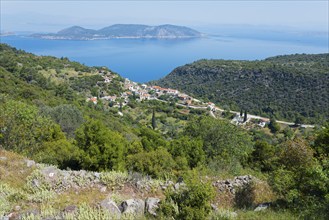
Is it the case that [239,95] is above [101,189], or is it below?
below

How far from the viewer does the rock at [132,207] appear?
5.87 m

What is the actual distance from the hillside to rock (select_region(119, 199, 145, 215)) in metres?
58.5

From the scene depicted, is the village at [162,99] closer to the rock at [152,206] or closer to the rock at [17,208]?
the rock at [17,208]

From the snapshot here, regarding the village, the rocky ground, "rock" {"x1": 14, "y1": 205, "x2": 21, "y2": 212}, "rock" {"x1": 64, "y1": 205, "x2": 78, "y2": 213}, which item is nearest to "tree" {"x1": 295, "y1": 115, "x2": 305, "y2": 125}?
the village

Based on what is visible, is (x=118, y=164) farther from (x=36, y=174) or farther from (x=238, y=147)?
(x=238, y=147)

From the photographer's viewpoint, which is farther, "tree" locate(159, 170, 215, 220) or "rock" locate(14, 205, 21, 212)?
"rock" locate(14, 205, 21, 212)

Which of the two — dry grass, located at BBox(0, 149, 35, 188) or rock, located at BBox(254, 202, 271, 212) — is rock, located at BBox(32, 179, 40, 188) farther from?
rock, located at BBox(254, 202, 271, 212)

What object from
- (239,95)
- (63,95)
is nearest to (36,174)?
(63,95)

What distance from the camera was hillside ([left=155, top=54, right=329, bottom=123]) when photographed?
6456 cm

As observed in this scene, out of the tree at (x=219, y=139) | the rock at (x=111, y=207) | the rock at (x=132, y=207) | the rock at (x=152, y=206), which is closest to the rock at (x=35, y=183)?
the rock at (x=111, y=207)

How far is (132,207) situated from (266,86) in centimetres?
7624

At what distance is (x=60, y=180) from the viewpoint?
7789 mm

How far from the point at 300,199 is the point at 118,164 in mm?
6742

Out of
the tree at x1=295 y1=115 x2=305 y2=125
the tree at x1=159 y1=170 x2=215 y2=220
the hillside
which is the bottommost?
the tree at x1=295 y1=115 x2=305 y2=125
